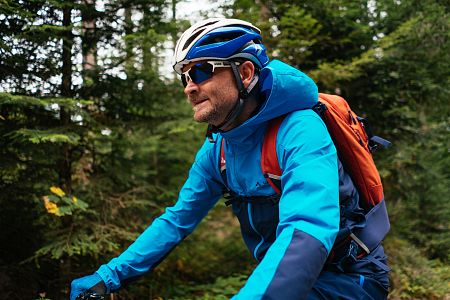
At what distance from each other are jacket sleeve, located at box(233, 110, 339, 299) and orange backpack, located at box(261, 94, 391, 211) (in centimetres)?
13

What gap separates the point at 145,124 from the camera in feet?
22.2

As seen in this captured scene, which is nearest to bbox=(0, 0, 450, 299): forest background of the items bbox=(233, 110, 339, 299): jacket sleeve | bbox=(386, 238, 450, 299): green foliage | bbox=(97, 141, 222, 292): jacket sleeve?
bbox=(386, 238, 450, 299): green foliage

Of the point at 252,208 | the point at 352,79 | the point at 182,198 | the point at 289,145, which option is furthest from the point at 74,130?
the point at 352,79

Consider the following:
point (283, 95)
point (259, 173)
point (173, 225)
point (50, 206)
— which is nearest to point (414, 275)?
point (173, 225)

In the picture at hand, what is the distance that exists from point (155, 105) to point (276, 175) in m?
5.27

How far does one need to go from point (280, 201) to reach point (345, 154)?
2.17 ft

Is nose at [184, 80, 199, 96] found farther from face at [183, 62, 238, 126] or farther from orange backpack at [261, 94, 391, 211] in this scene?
orange backpack at [261, 94, 391, 211]

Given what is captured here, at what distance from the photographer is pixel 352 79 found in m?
8.16

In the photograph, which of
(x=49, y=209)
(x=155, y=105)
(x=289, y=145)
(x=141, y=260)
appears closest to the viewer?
(x=289, y=145)

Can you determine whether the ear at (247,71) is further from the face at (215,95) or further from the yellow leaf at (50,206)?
the yellow leaf at (50,206)

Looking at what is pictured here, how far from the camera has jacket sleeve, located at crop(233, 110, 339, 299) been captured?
1.86 metres

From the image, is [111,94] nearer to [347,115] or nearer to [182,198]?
[182,198]

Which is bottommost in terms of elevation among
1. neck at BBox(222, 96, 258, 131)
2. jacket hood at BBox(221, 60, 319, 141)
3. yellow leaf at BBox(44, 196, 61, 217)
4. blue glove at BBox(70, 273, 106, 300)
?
yellow leaf at BBox(44, 196, 61, 217)

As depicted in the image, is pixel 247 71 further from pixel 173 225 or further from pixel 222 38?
pixel 173 225
